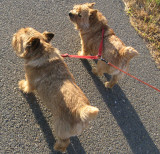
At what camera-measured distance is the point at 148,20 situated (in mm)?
5387

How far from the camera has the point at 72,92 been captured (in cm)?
237

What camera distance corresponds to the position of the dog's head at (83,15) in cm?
355

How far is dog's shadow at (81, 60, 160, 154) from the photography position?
3410mm

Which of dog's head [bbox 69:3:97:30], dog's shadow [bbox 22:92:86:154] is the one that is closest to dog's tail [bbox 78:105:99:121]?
dog's shadow [bbox 22:92:86:154]

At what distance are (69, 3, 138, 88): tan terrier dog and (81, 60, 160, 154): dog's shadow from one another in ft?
0.69

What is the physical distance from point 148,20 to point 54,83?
463 cm

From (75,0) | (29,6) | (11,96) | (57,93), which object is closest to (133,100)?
(57,93)

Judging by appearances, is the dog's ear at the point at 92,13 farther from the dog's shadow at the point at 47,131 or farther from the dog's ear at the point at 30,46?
the dog's shadow at the point at 47,131

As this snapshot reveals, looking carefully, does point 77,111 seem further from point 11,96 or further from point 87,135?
point 11,96

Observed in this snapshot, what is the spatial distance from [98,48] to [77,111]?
5.82 ft

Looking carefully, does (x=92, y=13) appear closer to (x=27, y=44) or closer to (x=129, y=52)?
(x=129, y=52)

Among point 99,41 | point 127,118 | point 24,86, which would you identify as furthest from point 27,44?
point 127,118

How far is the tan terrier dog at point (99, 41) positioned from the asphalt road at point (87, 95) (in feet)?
1.66

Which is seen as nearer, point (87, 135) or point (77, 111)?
point (77, 111)
